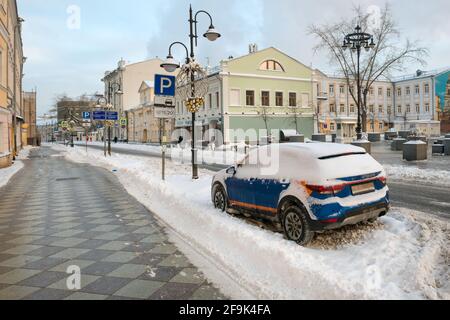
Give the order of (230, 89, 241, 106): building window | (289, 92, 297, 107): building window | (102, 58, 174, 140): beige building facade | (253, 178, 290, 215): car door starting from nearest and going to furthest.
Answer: (253, 178, 290, 215): car door
(230, 89, 241, 106): building window
(289, 92, 297, 107): building window
(102, 58, 174, 140): beige building facade

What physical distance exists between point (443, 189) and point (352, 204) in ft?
22.5

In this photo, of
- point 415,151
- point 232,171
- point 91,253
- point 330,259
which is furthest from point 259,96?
point 330,259

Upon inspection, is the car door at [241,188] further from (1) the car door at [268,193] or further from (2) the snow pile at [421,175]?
(2) the snow pile at [421,175]

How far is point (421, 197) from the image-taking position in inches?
349

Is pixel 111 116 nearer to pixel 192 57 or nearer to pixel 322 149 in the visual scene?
pixel 192 57

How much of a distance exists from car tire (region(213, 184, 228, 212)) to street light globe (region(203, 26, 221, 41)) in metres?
6.52

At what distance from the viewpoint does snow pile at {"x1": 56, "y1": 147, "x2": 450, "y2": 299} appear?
363 centimetres

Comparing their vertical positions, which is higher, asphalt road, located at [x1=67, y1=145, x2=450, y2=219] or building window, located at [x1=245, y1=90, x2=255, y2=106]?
building window, located at [x1=245, y1=90, x2=255, y2=106]

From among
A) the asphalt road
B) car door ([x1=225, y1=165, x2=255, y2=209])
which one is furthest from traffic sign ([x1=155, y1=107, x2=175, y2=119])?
the asphalt road

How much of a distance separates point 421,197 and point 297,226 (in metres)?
5.56

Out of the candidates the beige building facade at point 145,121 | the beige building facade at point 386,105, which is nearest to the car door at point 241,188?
the beige building facade at point 145,121

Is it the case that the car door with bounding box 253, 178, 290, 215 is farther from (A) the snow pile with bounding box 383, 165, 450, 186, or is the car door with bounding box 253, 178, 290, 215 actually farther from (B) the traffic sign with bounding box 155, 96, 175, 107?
(A) the snow pile with bounding box 383, 165, 450, 186

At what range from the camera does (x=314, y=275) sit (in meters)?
3.82
